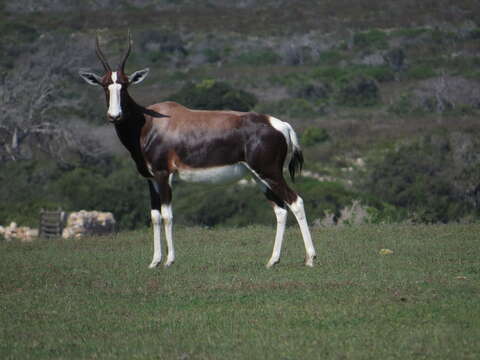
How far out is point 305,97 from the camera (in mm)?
63562

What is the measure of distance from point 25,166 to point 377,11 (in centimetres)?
5327

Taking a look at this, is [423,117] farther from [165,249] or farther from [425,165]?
[165,249]

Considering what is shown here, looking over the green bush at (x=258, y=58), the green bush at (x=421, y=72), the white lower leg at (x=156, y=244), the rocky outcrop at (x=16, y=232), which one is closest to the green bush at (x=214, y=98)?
the green bush at (x=421, y=72)

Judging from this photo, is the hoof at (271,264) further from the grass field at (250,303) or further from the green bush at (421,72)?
the green bush at (421,72)

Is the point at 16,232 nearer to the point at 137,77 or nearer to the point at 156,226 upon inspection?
the point at 156,226

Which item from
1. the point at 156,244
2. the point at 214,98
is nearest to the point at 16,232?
the point at 156,244

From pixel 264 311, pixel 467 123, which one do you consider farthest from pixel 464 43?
pixel 264 311

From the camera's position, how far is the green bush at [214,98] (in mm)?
51969

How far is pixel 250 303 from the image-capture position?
33.3ft

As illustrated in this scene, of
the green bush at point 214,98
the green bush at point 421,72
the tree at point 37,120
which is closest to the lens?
the tree at point 37,120

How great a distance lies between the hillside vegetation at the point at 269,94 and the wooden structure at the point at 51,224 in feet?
12.3

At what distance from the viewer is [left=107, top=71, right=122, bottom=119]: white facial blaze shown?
12.3m

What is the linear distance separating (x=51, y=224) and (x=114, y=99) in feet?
45.6

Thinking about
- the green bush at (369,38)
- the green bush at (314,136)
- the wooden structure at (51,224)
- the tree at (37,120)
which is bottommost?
the green bush at (369,38)
